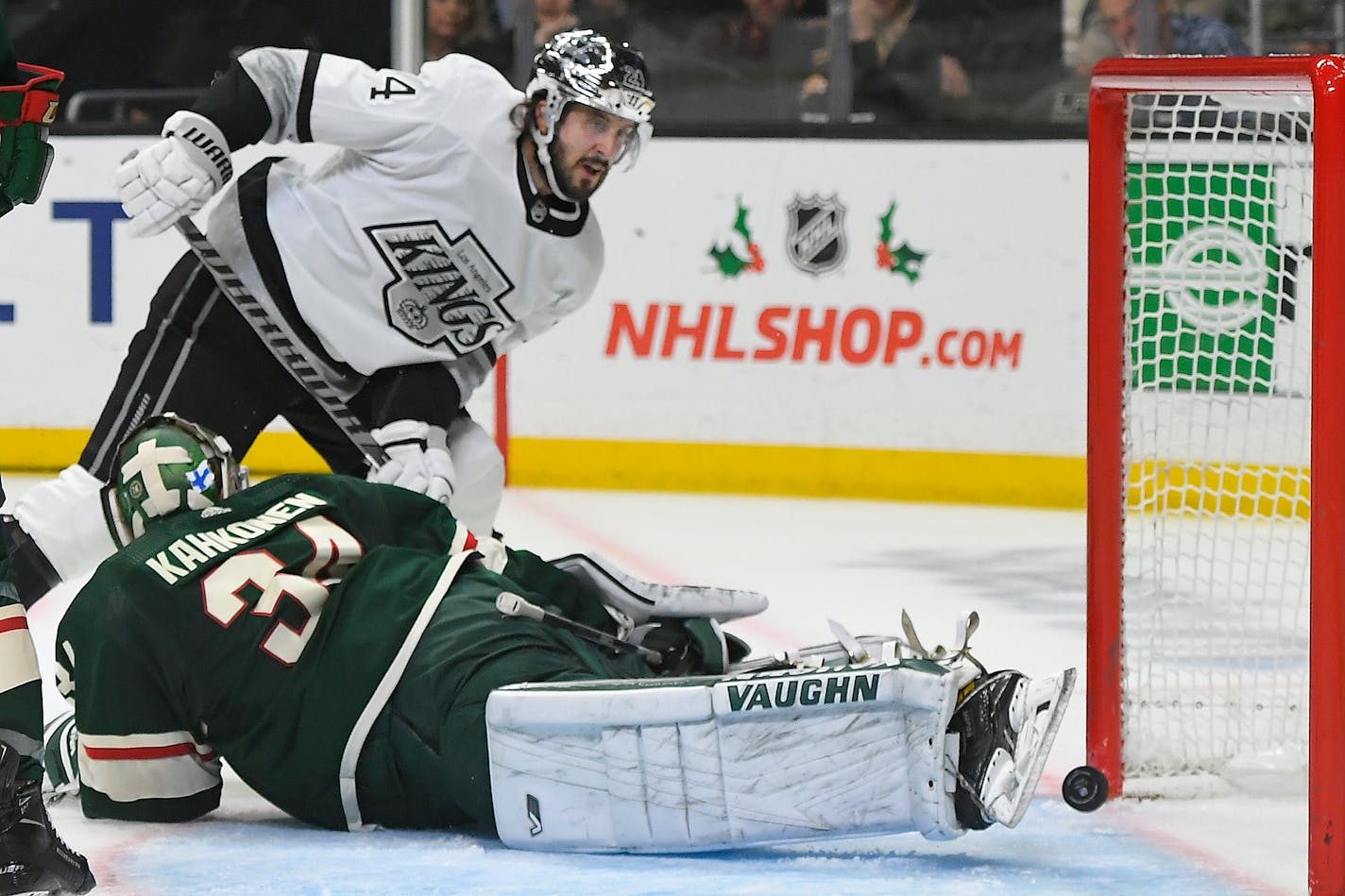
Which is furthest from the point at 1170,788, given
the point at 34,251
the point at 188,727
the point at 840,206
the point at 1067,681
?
the point at 34,251

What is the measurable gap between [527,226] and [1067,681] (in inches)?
50.4

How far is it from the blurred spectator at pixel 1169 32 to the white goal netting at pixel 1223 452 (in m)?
1.09

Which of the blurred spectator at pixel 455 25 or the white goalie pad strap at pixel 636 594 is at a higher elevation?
the blurred spectator at pixel 455 25

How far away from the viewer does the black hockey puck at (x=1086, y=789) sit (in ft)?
7.50

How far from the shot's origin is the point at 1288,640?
3.00 metres

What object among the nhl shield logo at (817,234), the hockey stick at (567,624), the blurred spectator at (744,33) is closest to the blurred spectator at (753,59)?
the blurred spectator at (744,33)

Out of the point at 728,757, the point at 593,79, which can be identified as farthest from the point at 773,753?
the point at 593,79

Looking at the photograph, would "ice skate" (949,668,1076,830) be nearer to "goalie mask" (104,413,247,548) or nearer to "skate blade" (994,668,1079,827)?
"skate blade" (994,668,1079,827)

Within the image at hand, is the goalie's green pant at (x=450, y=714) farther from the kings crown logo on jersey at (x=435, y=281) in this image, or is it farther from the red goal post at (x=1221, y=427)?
the kings crown logo on jersey at (x=435, y=281)

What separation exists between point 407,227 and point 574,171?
28 cm

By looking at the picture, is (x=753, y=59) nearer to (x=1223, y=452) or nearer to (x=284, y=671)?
(x=1223, y=452)

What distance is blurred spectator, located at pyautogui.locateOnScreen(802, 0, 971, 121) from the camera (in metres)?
5.09

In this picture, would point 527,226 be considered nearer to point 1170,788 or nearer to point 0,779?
point 1170,788

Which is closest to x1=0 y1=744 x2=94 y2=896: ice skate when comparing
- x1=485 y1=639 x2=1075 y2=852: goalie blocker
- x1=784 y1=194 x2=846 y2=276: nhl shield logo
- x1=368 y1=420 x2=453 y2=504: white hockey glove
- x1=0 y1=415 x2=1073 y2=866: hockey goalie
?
x1=0 y1=415 x2=1073 y2=866: hockey goalie
